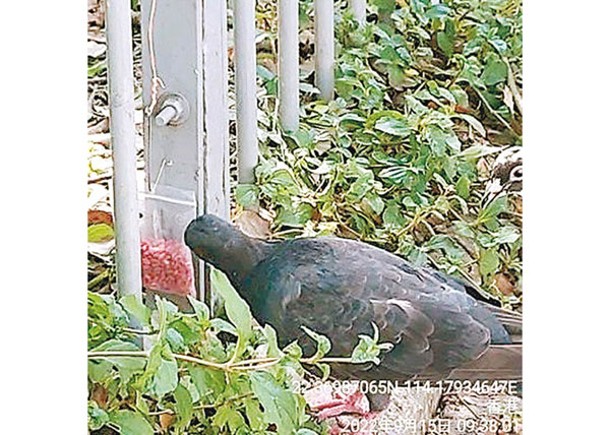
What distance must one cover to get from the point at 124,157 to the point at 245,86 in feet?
0.36

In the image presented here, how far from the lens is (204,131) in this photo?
109 cm

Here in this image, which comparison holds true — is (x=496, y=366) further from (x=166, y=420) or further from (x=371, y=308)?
(x=166, y=420)

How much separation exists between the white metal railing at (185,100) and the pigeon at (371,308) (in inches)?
1.8

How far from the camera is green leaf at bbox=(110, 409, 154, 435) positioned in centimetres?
105

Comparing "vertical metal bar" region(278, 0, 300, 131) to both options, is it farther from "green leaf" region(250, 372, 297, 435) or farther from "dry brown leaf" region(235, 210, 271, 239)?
"green leaf" region(250, 372, 297, 435)

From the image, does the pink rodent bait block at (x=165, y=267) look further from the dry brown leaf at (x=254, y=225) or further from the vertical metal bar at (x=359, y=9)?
the vertical metal bar at (x=359, y=9)

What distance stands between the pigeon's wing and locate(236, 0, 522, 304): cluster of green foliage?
17 millimetres

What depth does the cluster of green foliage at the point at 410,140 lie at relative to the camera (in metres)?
1.06

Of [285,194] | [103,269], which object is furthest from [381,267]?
[103,269]

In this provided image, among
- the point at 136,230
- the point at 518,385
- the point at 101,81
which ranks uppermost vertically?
the point at 101,81

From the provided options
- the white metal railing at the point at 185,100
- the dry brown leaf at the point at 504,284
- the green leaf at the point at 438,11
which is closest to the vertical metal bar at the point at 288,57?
the white metal railing at the point at 185,100

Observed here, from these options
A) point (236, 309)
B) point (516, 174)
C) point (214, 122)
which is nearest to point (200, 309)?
point (236, 309)
